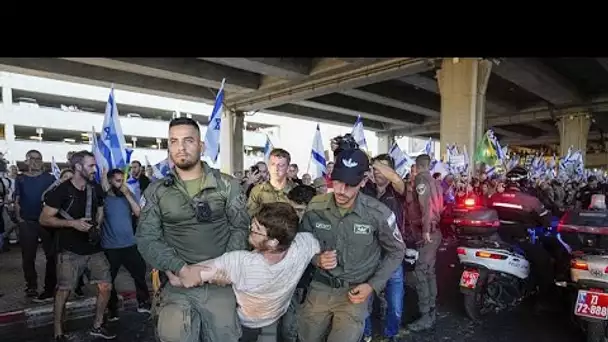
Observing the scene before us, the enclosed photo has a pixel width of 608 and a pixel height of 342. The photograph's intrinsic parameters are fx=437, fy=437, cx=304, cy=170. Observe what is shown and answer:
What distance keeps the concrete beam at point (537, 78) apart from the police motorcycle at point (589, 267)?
37.3ft

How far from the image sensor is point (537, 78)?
17.7 metres

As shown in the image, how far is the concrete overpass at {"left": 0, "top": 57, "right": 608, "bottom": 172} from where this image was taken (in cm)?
1382

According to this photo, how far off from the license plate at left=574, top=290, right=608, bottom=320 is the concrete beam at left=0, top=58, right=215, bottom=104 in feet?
47.7

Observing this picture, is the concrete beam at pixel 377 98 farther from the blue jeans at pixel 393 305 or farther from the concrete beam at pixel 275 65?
the blue jeans at pixel 393 305

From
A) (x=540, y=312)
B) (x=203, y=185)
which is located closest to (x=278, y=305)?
(x=203, y=185)

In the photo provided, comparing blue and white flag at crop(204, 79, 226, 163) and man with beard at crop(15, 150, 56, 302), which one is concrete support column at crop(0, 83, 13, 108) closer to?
man with beard at crop(15, 150, 56, 302)

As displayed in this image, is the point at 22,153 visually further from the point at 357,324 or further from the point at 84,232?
the point at 357,324

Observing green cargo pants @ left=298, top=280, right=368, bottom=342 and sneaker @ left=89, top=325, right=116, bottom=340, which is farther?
sneaker @ left=89, top=325, right=116, bottom=340

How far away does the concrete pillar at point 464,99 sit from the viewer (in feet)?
44.1

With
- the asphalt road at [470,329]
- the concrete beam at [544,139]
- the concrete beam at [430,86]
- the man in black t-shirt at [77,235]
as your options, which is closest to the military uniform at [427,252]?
the asphalt road at [470,329]

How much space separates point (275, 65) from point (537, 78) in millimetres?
10635

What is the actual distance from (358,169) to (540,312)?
4.17 m

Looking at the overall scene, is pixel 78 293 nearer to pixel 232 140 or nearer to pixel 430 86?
pixel 430 86

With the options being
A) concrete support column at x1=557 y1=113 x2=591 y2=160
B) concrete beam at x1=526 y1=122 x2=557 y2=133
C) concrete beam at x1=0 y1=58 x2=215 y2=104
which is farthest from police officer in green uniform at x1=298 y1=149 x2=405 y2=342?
concrete beam at x1=526 y1=122 x2=557 y2=133
